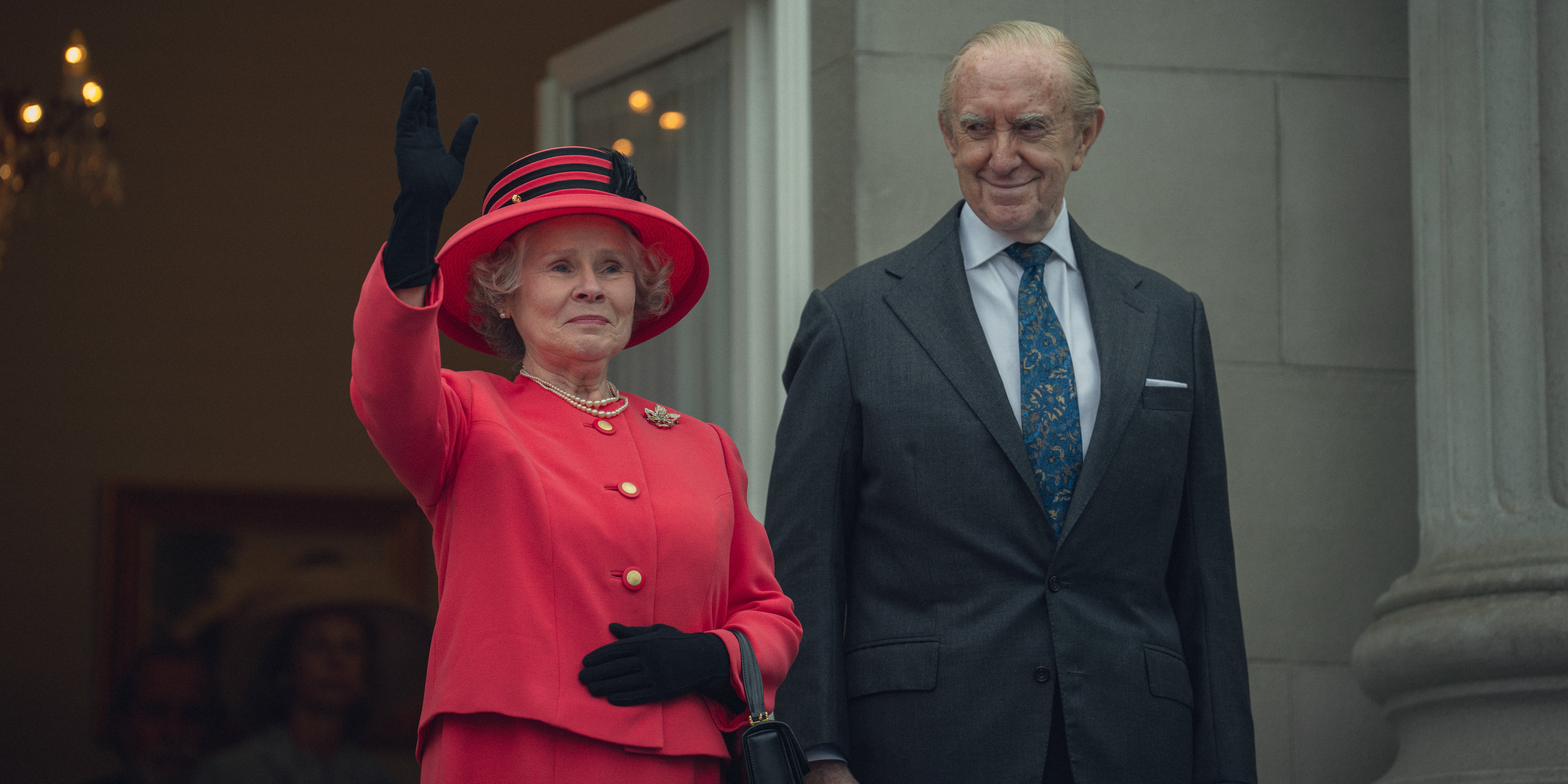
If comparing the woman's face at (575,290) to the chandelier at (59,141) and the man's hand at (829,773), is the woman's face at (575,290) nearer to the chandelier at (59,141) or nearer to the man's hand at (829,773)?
the man's hand at (829,773)

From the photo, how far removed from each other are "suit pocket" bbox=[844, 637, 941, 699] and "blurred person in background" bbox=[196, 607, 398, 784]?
5485mm

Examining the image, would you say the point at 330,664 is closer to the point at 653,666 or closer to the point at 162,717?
the point at 162,717

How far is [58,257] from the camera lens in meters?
8.59

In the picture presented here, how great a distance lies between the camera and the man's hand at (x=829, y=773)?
2.71 m

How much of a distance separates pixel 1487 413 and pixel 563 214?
7.89ft

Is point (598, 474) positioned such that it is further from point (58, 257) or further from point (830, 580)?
point (58, 257)

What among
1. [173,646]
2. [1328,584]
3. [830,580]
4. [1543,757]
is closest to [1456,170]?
[1328,584]

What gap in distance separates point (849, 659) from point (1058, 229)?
85 centimetres

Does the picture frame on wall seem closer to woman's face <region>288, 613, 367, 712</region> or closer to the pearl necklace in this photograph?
woman's face <region>288, 613, 367, 712</region>

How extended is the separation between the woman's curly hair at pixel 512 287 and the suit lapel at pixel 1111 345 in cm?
73

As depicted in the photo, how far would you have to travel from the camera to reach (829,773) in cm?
271

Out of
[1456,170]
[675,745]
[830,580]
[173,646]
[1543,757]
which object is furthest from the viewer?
[173,646]

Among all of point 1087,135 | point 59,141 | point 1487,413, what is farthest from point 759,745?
point 59,141

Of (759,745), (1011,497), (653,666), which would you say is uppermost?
(1011,497)
